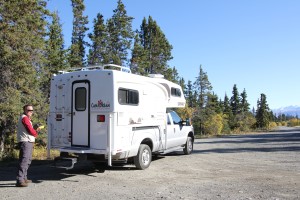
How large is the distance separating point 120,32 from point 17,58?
2361 cm

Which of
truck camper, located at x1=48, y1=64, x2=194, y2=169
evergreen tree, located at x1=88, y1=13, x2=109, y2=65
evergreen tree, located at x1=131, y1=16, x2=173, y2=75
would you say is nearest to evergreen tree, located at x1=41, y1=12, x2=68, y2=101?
evergreen tree, located at x1=88, y1=13, x2=109, y2=65

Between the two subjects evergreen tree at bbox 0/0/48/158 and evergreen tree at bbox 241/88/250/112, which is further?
evergreen tree at bbox 241/88/250/112

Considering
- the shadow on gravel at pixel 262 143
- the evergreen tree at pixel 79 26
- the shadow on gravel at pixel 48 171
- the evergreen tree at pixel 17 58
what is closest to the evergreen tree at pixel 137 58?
the evergreen tree at pixel 79 26

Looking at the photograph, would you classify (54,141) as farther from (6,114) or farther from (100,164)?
(6,114)

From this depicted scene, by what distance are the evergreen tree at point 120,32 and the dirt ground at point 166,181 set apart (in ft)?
95.3

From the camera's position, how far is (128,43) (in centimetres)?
4066

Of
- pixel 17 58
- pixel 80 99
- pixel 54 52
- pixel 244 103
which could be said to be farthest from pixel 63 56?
pixel 244 103

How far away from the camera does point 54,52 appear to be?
26375mm

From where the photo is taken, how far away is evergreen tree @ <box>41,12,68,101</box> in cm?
2314

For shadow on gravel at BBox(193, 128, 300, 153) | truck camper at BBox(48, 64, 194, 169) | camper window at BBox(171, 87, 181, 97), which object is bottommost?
shadow on gravel at BBox(193, 128, 300, 153)

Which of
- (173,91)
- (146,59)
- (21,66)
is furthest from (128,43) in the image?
(173,91)

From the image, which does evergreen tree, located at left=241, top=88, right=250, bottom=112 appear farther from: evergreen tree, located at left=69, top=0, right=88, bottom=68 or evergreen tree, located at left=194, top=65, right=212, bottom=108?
evergreen tree, located at left=69, top=0, right=88, bottom=68

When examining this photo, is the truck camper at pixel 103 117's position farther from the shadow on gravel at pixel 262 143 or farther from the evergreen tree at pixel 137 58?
the evergreen tree at pixel 137 58

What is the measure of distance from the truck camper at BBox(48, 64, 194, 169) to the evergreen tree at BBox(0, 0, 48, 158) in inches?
322
